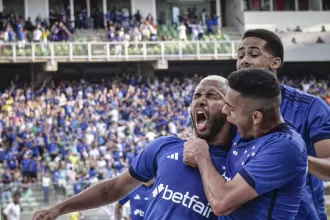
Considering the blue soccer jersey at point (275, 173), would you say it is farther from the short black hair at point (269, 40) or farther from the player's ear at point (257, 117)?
the short black hair at point (269, 40)

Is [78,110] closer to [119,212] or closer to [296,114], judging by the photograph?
[119,212]

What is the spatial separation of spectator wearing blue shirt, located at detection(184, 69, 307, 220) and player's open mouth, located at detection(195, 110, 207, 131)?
1.59 ft

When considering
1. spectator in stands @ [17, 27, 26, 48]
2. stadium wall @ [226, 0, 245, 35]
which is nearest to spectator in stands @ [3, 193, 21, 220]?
spectator in stands @ [17, 27, 26, 48]

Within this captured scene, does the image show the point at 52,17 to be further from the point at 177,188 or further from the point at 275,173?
the point at 275,173

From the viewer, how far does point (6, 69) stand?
109 feet

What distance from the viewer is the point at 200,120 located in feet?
13.3

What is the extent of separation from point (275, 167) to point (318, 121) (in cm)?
86

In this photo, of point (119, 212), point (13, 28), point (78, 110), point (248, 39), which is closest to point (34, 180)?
point (78, 110)

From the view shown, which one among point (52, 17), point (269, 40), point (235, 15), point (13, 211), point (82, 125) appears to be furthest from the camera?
point (235, 15)

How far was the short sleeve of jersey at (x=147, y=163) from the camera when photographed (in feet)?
14.2

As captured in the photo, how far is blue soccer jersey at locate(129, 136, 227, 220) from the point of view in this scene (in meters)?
3.90

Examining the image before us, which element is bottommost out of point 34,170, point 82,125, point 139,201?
point 34,170

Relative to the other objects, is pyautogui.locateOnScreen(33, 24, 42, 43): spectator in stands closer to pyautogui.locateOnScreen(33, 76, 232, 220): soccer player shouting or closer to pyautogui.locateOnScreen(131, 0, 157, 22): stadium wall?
pyautogui.locateOnScreen(131, 0, 157, 22): stadium wall

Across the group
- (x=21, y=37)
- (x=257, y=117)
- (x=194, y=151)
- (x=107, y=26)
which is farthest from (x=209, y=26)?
(x=257, y=117)
